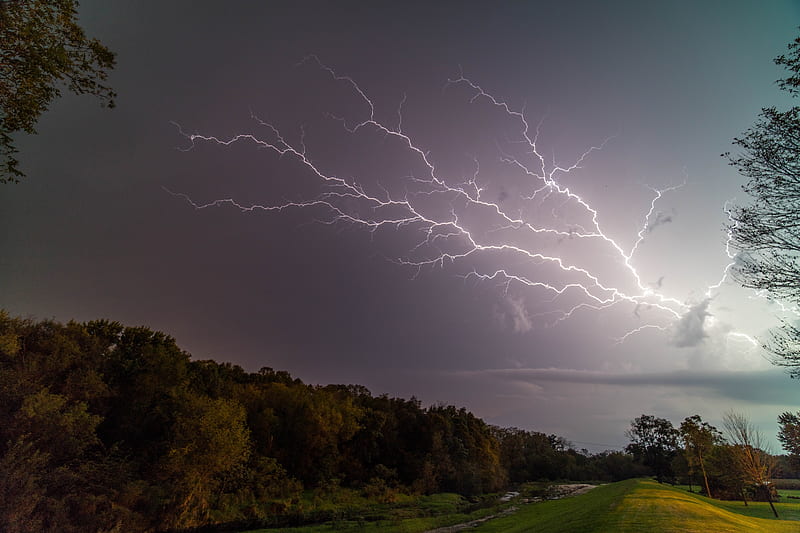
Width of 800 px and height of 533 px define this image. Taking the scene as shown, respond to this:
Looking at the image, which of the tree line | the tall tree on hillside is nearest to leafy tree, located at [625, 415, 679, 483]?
the tree line

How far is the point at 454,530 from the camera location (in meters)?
25.4

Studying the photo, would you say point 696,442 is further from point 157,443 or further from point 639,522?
point 157,443

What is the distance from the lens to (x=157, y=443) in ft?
91.5

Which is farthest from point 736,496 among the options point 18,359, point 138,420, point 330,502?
point 18,359

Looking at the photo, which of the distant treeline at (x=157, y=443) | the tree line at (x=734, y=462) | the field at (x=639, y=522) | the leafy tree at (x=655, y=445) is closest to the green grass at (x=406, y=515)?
the field at (x=639, y=522)

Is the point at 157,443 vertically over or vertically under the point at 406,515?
over

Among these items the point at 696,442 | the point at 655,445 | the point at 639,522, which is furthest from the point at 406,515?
the point at 655,445

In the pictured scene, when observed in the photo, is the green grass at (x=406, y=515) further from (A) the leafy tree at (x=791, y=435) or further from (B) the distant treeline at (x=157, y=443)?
(A) the leafy tree at (x=791, y=435)

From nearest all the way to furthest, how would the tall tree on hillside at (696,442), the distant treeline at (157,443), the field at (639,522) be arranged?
the field at (639,522)
the distant treeline at (157,443)
the tall tree on hillside at (696,442)

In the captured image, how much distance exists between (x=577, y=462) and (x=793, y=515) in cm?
8172

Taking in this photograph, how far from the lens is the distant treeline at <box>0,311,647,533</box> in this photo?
19156mm

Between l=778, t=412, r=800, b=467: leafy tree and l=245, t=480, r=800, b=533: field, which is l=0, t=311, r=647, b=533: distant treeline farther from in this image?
l=778, t=412, r=800, b=467: leafy tree

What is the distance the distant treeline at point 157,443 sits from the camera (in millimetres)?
19156

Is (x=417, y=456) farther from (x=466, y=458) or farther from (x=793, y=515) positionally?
(x=793, y=515)
